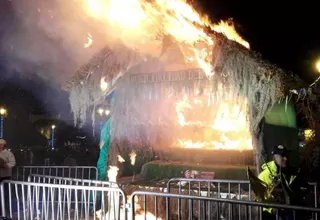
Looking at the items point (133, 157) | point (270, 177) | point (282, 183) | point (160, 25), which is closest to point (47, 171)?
point (133, 157)

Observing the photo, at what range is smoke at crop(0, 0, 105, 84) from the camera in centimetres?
988

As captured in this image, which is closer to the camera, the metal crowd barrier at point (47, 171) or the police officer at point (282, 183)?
the police officer at point (282, 183)

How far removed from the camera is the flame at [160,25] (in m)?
7.86

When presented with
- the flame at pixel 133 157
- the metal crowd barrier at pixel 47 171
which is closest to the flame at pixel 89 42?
the metal crowd barrier at pixel 47 171

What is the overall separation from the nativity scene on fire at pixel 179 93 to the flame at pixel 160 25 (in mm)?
26

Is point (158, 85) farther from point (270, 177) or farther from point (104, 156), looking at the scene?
point (270, 177)

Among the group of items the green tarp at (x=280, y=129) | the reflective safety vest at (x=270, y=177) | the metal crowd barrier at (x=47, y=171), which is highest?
the green tarp at (x=280, y=129)

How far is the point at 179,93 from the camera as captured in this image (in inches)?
404

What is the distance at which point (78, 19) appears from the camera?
9.84 m

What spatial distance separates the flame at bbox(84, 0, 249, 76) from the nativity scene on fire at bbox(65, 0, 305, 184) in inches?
1.0

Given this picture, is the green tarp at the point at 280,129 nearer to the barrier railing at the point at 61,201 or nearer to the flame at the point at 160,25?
the flame at the point at 160,25

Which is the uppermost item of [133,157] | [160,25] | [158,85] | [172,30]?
[160,25]

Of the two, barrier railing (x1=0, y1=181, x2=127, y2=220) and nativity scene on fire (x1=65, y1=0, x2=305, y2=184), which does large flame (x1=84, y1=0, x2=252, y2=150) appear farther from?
barrier railing (x1=0, y1=181, x2=127, y2=220)

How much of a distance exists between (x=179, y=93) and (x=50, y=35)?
4.34 m
